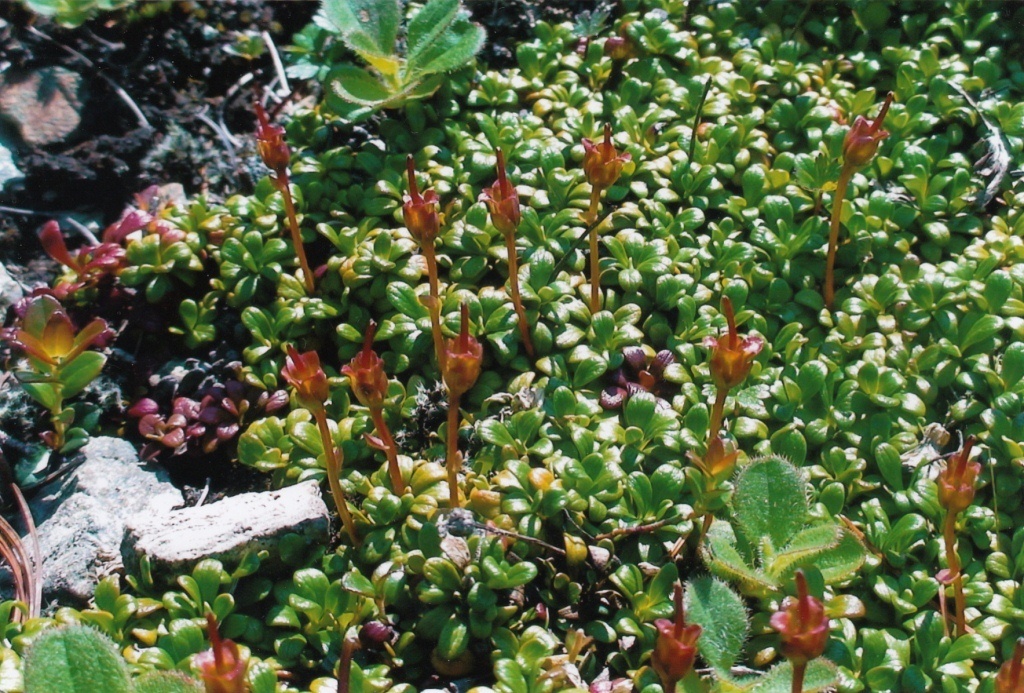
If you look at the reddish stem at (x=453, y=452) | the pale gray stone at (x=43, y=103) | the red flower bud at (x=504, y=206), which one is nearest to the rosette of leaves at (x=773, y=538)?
the reddish stem at (x=453, y=452)

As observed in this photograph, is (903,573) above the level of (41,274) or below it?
below

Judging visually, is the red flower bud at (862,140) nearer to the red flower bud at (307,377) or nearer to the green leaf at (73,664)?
the red flower bud at (307,377)

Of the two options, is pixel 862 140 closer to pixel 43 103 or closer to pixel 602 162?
pixel 602 162

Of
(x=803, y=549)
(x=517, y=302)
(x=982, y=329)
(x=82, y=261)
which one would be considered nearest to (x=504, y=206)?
(x=517, y=302)

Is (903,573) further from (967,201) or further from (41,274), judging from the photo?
(41,274)

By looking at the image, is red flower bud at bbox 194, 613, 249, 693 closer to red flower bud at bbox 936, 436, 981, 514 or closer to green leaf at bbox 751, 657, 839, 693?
green leaf at bbox 751, 657, 839, 693

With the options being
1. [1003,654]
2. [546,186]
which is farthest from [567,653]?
[546,186]

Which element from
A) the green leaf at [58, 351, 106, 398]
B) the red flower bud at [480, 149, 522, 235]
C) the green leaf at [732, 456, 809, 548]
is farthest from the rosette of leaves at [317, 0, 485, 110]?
the green leaf at [732, 456, 809, 548]
